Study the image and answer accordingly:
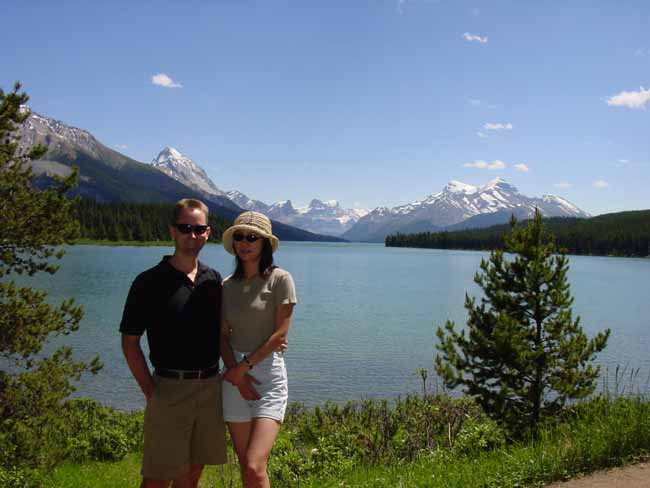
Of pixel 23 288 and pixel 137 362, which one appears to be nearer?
pixel 137 362

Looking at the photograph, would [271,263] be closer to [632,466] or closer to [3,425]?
[632,466]

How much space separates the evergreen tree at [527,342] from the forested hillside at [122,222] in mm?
127920

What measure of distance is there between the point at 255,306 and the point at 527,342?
7.49 metres

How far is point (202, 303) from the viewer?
451 cm

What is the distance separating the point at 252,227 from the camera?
4.79 metres

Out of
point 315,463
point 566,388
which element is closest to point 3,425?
point 315,463

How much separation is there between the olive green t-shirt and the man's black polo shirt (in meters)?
0.19

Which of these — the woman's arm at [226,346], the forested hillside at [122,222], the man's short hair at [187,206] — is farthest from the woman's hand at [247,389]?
the forested hillside at [122,222]

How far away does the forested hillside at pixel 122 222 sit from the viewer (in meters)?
138

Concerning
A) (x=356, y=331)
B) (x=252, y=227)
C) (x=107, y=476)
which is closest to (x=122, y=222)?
(x=356, y=331)

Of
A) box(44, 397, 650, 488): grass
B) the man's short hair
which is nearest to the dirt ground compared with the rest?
box(44, 397, 650, 488): grass

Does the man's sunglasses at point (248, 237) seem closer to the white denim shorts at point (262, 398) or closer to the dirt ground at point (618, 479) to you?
the white denim shorts at point (262, 398)

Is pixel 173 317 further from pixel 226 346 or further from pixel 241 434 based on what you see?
pixel 241 434

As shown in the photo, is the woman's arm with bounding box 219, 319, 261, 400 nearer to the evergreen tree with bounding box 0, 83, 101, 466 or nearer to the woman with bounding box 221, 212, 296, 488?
→ the woman with bounding box 221, 212, 296, 488
